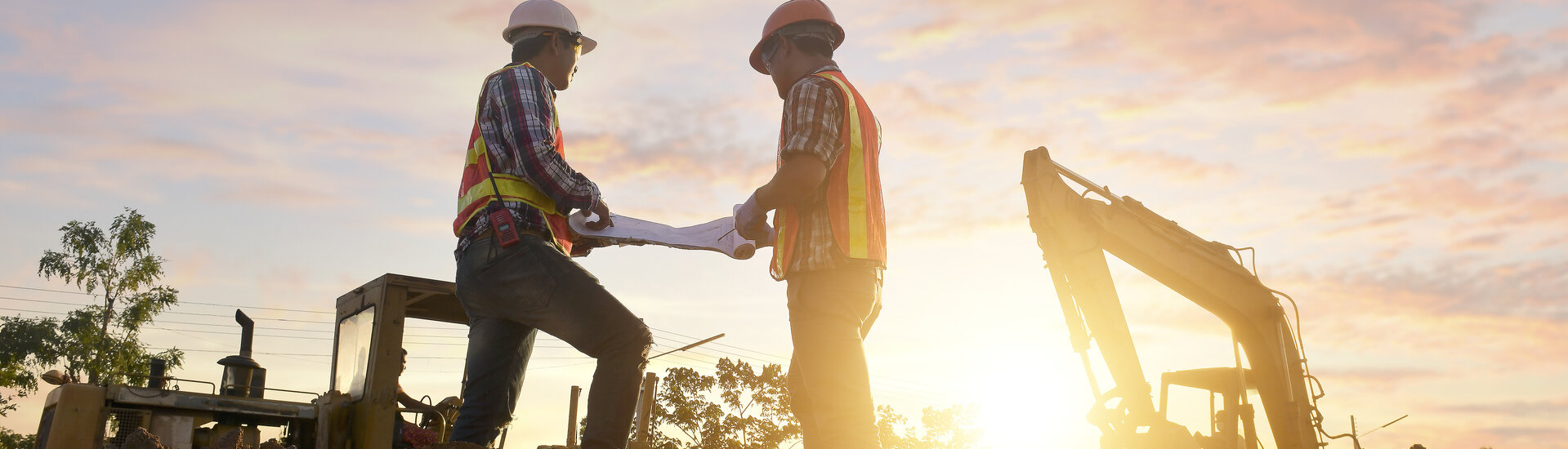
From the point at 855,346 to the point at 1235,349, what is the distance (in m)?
8.53

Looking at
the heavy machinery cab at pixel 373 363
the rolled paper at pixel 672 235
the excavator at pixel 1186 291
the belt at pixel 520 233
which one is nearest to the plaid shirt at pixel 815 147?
the rolled paper at pixel 672 235

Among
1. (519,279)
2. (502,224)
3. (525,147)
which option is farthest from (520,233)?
(525,147)

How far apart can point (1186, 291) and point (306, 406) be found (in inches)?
354

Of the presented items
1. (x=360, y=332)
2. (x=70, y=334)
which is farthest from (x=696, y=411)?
(x=360, y=332)

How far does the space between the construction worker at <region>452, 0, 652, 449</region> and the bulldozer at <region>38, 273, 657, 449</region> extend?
1.08 feet

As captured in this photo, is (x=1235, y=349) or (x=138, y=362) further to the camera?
(x=138, y=362)

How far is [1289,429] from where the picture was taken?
10.8m

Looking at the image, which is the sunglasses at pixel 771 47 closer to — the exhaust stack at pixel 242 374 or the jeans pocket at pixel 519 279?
the jeans pocket at pixel 519 279

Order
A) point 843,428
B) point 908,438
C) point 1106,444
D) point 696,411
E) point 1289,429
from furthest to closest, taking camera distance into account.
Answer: point 908,438 < point 696,411 < point 1289,429 < point 1106,444 < point 843,428

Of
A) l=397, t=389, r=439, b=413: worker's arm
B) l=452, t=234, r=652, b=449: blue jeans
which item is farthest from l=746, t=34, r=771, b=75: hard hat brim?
l=397, t=389, r=439, b=413: worker's arm

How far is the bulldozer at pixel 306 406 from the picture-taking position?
183 inches

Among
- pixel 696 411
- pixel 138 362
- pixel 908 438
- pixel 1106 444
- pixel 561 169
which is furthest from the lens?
pixel 908 438

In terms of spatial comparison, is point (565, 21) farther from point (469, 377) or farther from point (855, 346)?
point (855, 346)

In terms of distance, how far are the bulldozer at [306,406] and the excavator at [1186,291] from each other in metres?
6.37
